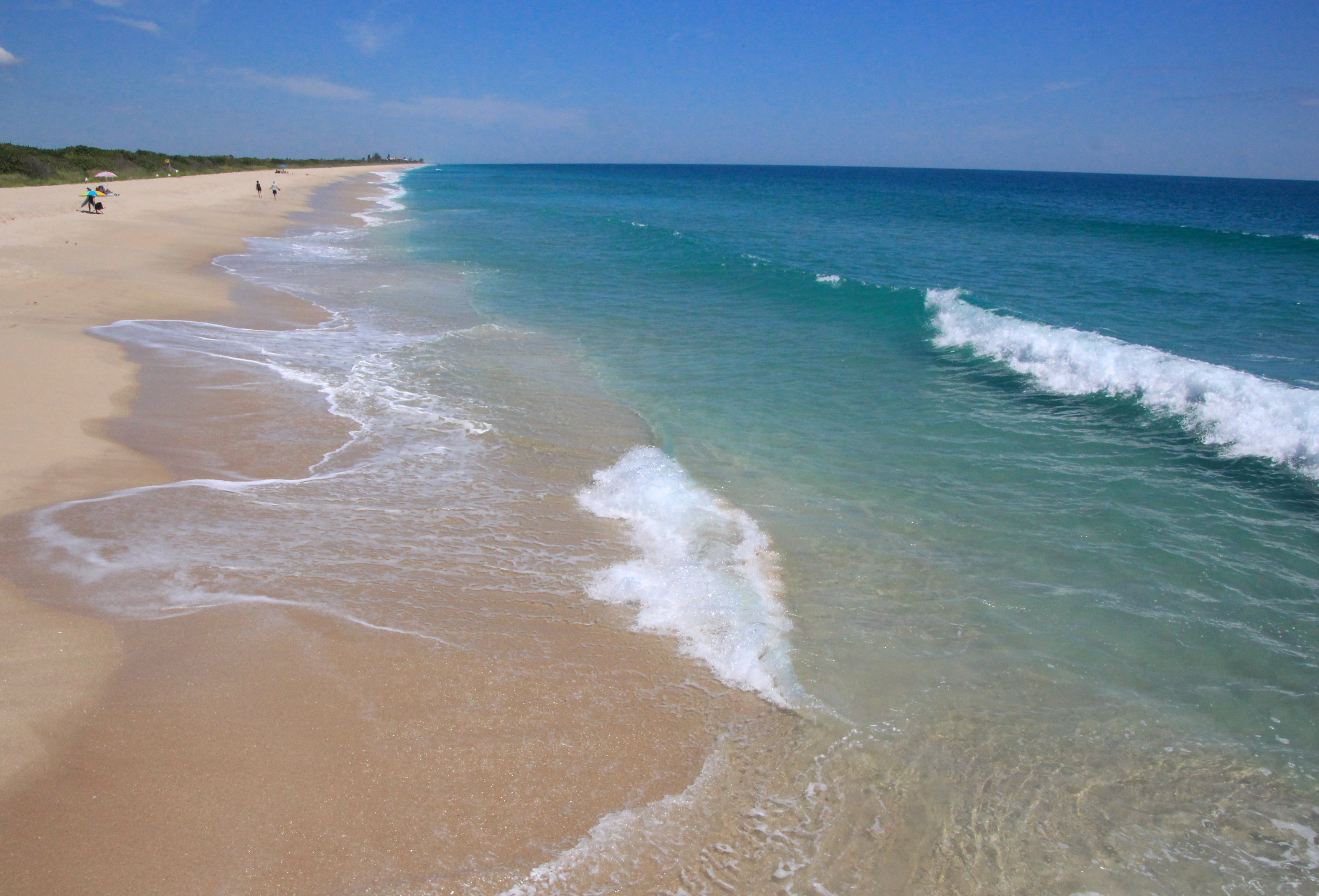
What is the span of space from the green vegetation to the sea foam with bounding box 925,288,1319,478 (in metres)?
44.7

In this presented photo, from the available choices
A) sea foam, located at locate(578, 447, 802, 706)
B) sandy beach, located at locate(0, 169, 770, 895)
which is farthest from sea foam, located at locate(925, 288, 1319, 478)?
sandy beach, located at locate(0, 169, 770, 895)

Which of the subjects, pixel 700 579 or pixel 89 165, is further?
pixel 89 165

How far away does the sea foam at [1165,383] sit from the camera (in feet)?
28.1

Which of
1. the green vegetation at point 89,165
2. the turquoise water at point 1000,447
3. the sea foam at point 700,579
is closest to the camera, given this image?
the sea foam at point 700,579

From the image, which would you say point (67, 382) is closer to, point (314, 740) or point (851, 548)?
point (314, 740)

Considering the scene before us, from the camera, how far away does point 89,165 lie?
47500 mm

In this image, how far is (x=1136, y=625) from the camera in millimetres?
5445

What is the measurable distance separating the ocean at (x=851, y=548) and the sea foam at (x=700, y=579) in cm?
3

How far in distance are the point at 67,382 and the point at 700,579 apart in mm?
8595

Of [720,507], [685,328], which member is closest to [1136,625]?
[720,507]

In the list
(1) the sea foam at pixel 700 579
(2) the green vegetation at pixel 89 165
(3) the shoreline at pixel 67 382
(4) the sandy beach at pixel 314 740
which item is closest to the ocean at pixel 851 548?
(1) the sea foam at pixel 700 579

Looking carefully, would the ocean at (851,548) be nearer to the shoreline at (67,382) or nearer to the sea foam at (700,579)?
the sea foam at (700,579)

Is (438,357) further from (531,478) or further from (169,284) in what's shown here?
(169,284)

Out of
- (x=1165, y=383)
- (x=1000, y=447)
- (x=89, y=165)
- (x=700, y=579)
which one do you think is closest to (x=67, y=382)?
(x=700, y=579)
